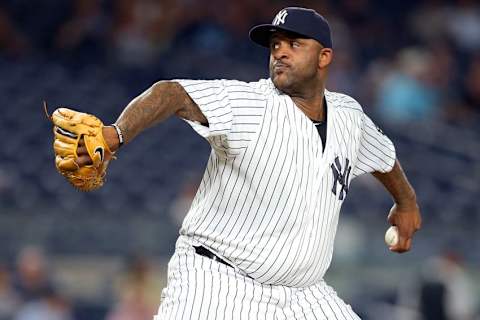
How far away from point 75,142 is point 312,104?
3.45 ft

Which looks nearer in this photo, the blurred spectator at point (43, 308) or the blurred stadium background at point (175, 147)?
the blurred spectator at point (43, 308)

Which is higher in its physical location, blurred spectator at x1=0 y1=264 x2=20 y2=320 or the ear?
the ear

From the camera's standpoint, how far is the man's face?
12.6ft

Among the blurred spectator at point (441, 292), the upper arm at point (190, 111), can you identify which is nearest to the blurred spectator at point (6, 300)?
the blurred spectator at point (441, 292)

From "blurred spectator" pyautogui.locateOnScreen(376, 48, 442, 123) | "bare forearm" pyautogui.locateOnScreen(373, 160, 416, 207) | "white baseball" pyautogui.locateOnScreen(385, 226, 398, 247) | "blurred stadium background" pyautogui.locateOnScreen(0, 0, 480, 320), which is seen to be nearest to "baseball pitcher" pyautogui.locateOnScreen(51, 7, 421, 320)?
"bare forearm" pyautogui.locateOnScreen(373, 160, 416, 207)

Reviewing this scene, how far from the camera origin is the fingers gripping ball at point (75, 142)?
127 inches

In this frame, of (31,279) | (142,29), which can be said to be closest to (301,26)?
(31,279)

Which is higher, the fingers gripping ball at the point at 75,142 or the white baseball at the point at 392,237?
the fingers gripping ball at the point at 75,142

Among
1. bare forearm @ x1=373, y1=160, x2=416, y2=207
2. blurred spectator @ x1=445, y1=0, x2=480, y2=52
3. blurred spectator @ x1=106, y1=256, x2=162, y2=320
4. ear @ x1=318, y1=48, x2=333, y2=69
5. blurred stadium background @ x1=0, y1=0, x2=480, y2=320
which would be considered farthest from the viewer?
blurred spectator @ x1=445, y1=0, x2=480, y2=52

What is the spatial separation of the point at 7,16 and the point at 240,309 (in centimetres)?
723

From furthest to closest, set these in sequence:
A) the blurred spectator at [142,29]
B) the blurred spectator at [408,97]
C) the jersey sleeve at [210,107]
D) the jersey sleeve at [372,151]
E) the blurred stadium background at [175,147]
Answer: the blurred spectator at [142,29], the blurred spectator at [408,97], the blurred stadium background at [175,147], the jersey sleeve at [372,151], the jersey sleeve at [210,107]

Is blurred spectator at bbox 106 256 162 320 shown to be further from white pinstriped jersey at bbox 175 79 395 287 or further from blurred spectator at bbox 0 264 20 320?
white pinstriped jersey at bbox 175 79 395 287

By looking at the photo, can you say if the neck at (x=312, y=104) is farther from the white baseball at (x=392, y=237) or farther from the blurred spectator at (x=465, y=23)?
the blurred spectator at (x=465, y=23)

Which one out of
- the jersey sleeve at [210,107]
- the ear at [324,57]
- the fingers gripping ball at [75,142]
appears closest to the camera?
the fingers gripping ball at [75,142]
